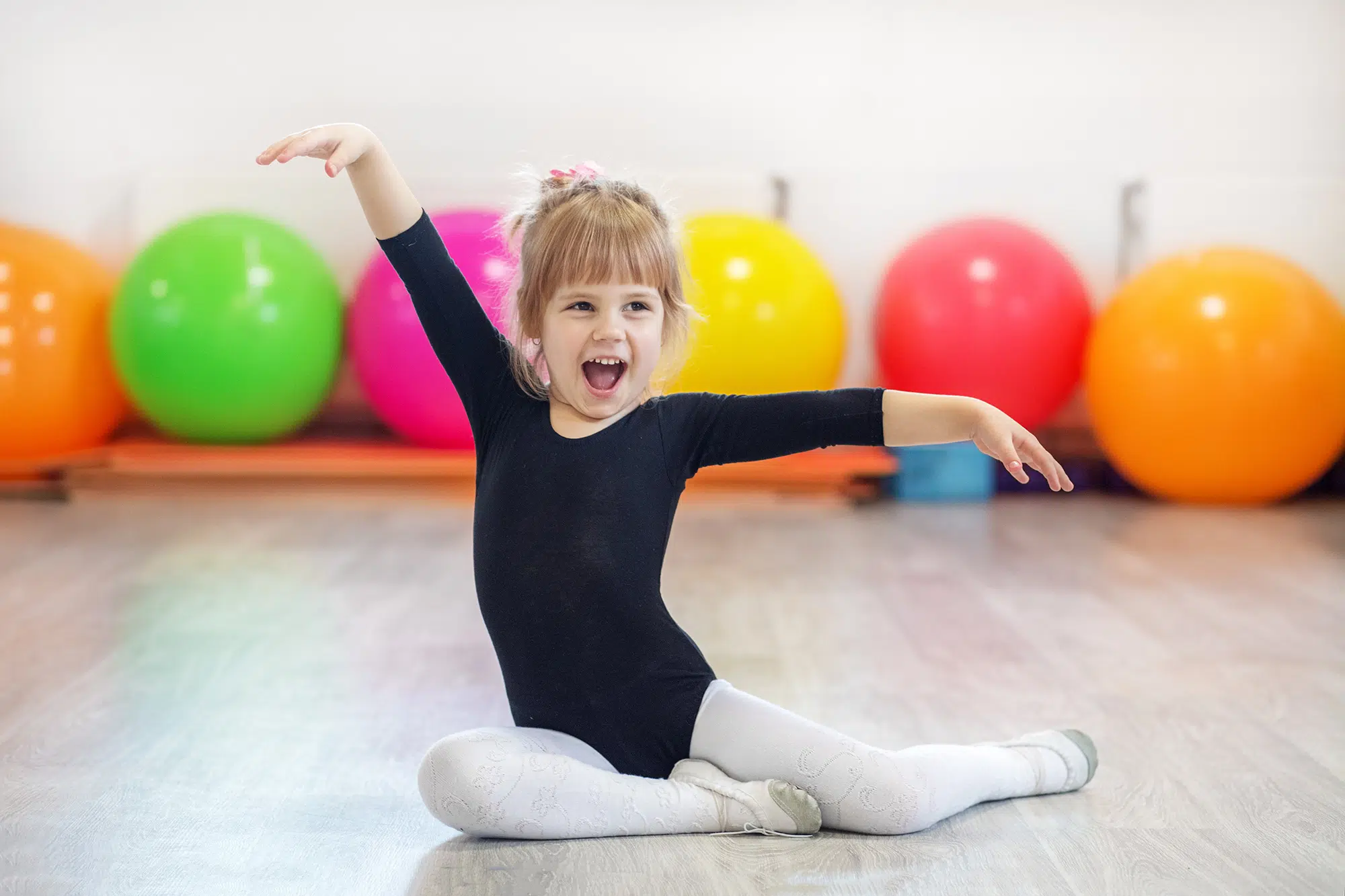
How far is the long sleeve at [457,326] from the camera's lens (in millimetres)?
1548

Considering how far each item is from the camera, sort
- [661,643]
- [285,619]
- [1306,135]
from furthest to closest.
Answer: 1. [1306,135]
2. [285,619]
3. [661,643]

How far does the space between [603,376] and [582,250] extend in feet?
0.47

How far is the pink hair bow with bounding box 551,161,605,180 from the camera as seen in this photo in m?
1.61

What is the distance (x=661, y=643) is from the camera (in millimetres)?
1526

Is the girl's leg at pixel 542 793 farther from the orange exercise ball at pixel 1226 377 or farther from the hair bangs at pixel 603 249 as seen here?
the orange exercise ball at pixel 1226 377

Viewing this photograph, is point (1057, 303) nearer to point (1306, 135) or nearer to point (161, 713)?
point (1306, 135)

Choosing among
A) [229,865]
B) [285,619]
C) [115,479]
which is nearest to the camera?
[229,865]

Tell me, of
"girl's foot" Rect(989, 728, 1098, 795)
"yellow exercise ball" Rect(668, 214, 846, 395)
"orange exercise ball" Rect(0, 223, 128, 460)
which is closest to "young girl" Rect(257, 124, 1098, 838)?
"girl's foot" Rect(989, 728, 1098, 795)

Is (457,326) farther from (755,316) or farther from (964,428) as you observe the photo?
(755,316)

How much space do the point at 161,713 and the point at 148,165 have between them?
3.11 metres

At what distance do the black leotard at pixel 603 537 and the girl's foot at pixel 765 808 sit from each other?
0.26 ft

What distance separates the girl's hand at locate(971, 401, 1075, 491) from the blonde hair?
0.40 meters

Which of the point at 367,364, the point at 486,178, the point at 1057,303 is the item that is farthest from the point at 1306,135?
the point at 367,364

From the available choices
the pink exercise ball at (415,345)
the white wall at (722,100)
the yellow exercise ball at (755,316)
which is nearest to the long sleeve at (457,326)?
the yellow exercise ball at (755,316)
